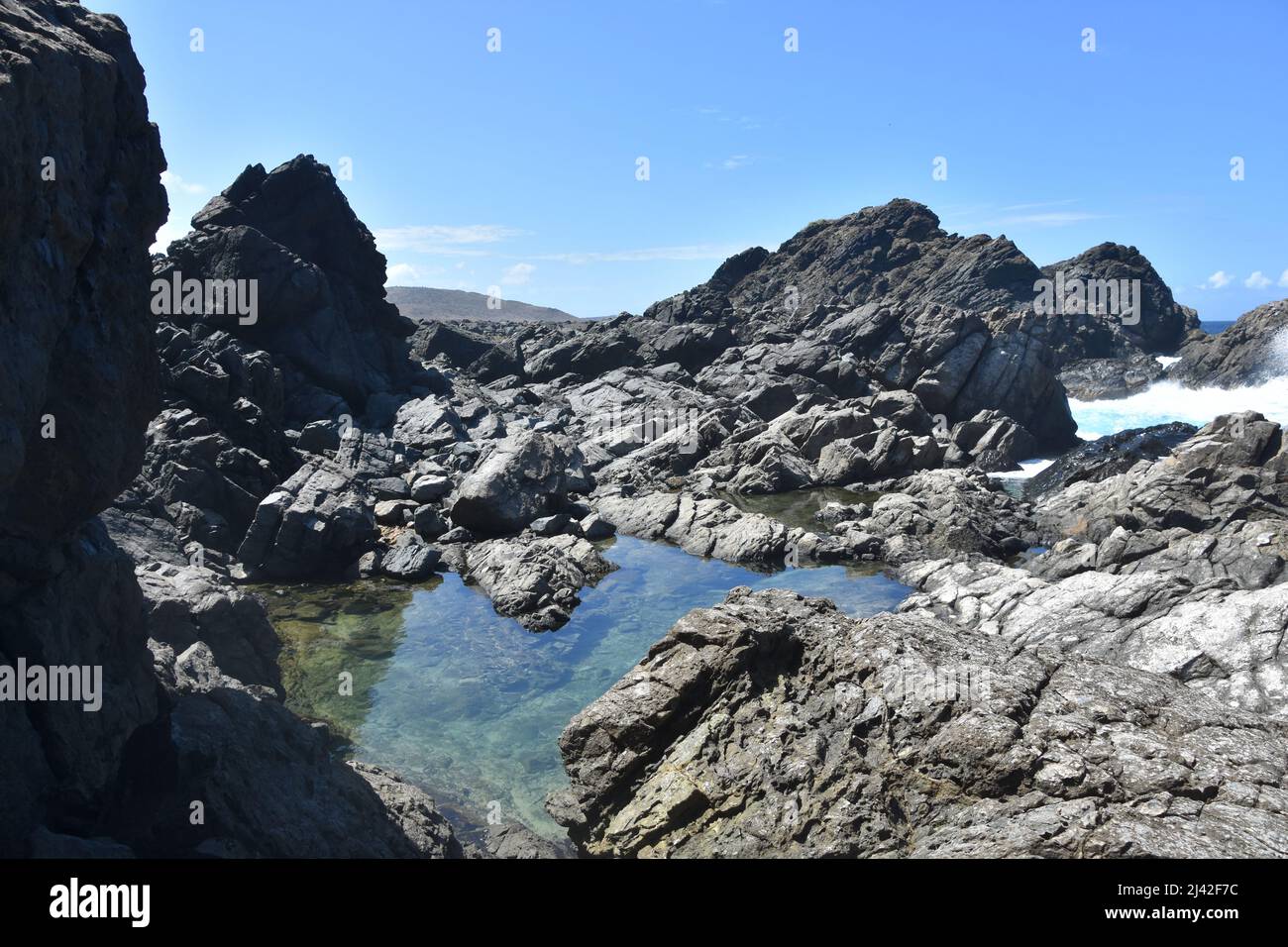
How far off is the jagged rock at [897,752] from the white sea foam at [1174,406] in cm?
6805

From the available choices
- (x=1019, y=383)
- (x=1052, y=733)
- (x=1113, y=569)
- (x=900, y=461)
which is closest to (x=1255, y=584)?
(x=1113, y=569)

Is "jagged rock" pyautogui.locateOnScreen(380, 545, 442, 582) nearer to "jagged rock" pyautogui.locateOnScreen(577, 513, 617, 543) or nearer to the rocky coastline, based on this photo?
the rocky coastline

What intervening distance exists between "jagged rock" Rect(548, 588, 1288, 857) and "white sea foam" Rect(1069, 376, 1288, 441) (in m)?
68.0

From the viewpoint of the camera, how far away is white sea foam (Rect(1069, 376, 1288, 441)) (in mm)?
78250

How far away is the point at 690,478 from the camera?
5447 centimetres

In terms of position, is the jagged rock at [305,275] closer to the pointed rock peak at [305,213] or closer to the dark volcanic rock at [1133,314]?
the pointed rock peak at [305,213]

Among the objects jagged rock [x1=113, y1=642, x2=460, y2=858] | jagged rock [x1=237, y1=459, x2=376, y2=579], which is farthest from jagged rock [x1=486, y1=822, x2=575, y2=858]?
jagged rock [x1=237, y1=459, x2=376, y2=579]

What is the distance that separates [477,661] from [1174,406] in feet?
281

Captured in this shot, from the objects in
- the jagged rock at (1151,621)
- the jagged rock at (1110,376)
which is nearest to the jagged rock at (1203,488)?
the jagged rock at (1151,621)

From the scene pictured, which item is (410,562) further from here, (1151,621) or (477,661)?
(1151,621)

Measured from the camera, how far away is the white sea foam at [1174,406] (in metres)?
78.2

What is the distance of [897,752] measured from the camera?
13.6 meters
